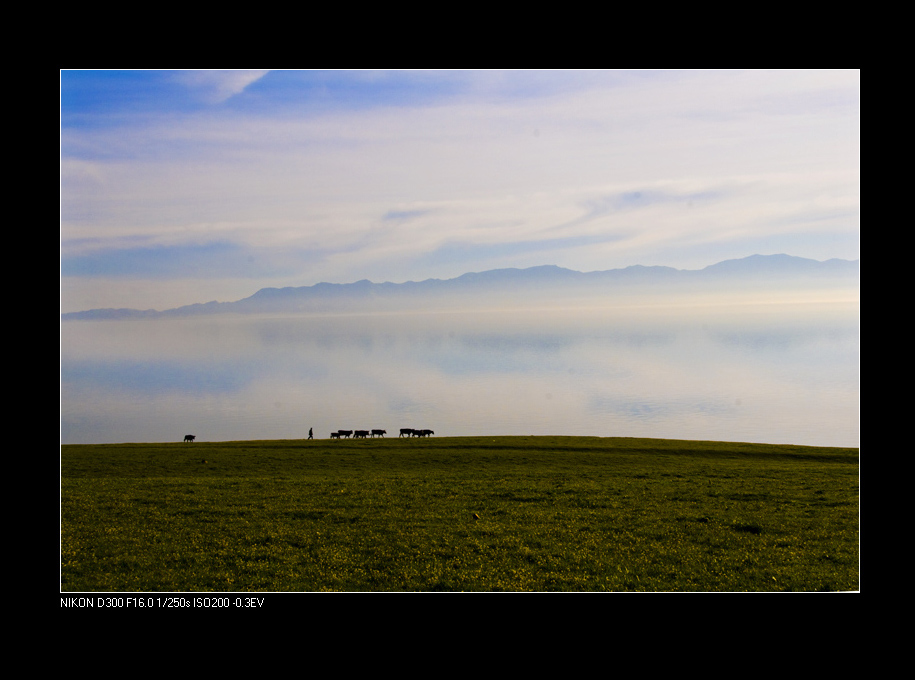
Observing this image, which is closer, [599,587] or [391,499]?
[599,587]

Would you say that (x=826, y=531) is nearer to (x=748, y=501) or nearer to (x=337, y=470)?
(x=748, y=501)

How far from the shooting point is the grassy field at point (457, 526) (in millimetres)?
20297

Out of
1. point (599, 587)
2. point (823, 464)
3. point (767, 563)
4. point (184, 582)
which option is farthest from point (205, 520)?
point (823, 464)

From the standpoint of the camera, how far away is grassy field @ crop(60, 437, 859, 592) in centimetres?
2030

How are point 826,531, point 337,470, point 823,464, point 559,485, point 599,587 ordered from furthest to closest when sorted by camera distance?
point 823,464 → point 337,470 → point 559,485 → point 826,531 → point 599,587

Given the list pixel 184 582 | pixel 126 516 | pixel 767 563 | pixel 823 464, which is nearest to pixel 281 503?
pixel 126 516

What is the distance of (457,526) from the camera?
26812mm

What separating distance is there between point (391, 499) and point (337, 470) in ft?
52.1

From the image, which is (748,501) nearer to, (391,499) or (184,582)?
(391,499)
